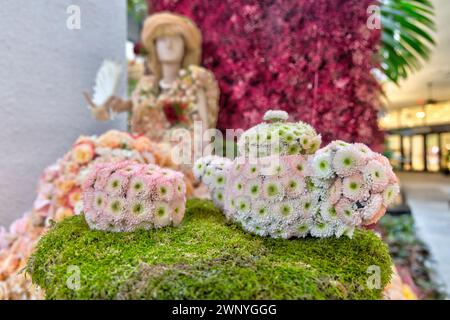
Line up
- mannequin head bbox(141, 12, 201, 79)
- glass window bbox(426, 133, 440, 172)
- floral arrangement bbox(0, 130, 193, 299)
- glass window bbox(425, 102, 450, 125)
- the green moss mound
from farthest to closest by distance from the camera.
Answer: glass window bbox(426, 133, 440, 172) < mannequin head bbox(141, 12, 201, 79) < glass window bbox(425, 102, 450, 125) < floral arrangement bbox(0, 130, 193, 299) < the green moss mound

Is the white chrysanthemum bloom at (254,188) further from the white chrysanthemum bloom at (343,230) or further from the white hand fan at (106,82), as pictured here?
the white hand fan at (106,82)

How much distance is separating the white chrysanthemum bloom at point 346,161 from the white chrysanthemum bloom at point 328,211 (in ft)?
0.21

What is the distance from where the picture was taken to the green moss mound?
44cm

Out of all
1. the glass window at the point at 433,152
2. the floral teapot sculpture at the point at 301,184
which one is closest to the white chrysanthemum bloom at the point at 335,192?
the floral teapot sculpture at the point at 301,184

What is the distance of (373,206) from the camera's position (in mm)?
536

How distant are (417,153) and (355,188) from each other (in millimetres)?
1434

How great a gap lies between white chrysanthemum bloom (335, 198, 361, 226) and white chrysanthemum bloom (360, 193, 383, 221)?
16mm

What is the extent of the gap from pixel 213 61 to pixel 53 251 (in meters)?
1.10

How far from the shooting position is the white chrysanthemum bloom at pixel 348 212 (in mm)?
555

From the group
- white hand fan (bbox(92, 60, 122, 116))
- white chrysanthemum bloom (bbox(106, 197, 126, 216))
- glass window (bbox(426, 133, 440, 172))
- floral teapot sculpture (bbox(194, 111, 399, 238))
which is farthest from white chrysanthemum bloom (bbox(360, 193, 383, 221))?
glass window (bbox(426, 133, 440, 172))

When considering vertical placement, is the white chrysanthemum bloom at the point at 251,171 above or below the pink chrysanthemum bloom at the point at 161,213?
above

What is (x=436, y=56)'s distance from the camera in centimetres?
149

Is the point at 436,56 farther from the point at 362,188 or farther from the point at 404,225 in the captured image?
the point at 404,225

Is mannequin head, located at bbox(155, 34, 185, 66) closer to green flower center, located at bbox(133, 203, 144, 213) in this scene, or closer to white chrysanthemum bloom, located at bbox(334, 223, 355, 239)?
green flower center, located at bbox(133, 203, 144, 213)
